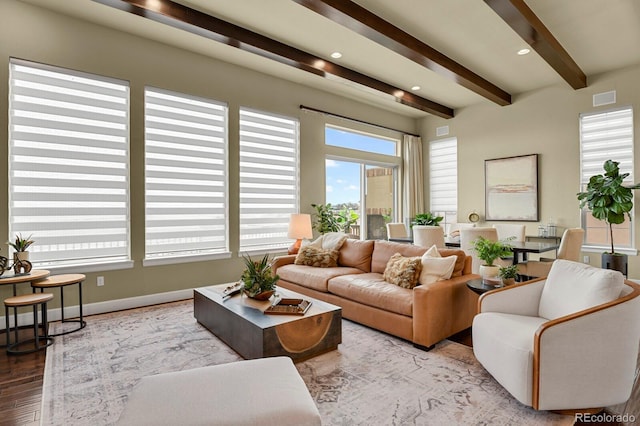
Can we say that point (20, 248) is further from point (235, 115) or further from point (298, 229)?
point (298, 229)

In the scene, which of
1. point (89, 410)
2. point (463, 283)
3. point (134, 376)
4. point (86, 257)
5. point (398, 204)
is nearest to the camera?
point (89, 410)

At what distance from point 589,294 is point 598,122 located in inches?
189

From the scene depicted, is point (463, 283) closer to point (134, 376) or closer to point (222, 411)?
point (222, 411)

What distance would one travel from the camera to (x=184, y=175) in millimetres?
4711

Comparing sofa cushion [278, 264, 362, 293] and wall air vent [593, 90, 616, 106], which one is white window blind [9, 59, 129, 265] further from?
wall air vent [593, 90, 616, 106]

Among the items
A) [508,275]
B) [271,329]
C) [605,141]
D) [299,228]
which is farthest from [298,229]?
[605,141]

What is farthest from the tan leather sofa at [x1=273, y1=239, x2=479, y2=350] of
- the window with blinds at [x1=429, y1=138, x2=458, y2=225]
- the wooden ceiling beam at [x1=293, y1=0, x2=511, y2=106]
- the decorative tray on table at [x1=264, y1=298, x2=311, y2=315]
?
the window with blinds at [x1=429, y1=138, x2=458, y2=225]

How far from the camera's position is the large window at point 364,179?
664cm

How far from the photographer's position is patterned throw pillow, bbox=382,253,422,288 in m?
3.35

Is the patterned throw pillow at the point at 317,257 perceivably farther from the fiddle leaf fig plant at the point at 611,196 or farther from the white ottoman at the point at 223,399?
the fiddle leaf fig plant at the point at 611,196

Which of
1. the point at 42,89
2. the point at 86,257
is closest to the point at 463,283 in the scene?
the point at 86,257

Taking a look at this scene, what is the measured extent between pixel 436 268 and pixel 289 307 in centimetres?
143

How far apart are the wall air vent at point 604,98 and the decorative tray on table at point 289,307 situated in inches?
226

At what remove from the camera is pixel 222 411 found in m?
1.37
